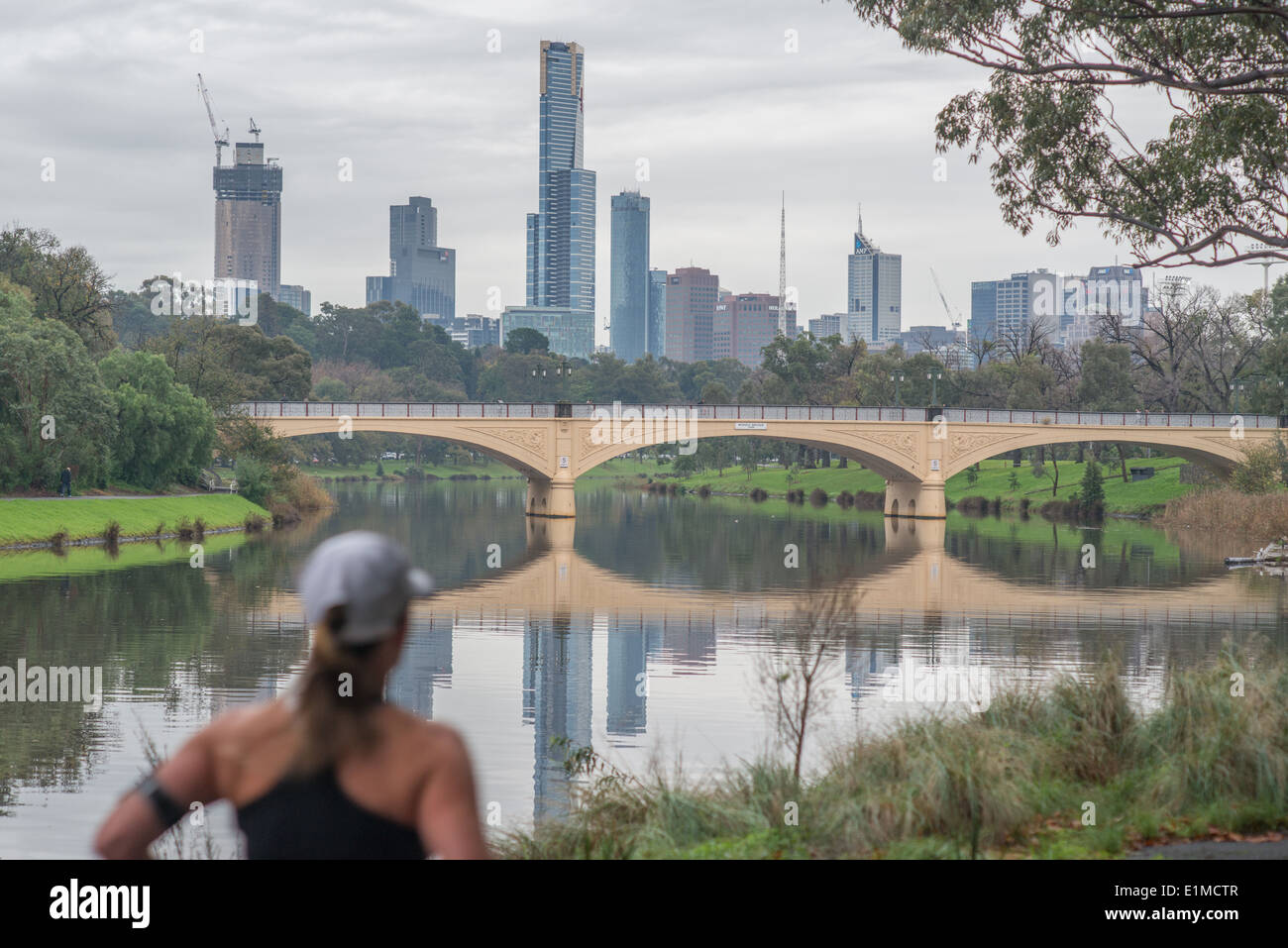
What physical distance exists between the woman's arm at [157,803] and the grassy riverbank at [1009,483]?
77957 mm

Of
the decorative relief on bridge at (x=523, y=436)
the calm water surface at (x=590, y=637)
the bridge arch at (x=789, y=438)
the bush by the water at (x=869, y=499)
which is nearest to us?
the calm water surface at (x=590, y=637)

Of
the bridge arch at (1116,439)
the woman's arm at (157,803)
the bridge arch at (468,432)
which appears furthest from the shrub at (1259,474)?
the woman's arm at (157,803)

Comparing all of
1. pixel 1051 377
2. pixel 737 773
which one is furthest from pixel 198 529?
pixel 1051 377

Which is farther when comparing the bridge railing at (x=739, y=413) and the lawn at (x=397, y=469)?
the lawn at (x=397, y=469)

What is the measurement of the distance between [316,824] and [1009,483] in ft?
293

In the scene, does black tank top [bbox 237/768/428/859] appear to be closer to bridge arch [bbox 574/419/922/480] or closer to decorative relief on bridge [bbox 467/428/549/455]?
decorative relief on bridge [bbox 467/428/549/455]

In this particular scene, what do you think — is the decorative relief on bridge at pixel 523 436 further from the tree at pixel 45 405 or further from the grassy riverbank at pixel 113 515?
the tree at pixel 45 405

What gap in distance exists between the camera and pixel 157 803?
3.38m

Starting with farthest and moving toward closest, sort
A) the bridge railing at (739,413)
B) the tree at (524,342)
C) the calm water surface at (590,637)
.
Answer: the tree at (524,342) < the bridge railing at (739,413) < the calm water surface at (590,637)

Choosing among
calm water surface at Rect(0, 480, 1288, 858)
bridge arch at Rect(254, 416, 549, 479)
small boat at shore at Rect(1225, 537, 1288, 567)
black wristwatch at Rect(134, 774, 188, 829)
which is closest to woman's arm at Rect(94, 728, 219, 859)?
black wristwatch at Rect(134, 774, 188, 829)

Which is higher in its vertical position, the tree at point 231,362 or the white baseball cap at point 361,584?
the tree at point 231,362

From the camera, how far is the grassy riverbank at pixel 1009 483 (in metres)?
79.4

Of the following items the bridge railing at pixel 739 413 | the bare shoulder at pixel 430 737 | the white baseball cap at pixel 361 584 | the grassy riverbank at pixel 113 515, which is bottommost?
the grassy riverbank at pixel 113 515

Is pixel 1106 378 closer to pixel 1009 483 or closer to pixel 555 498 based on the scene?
pixel 1009 483
